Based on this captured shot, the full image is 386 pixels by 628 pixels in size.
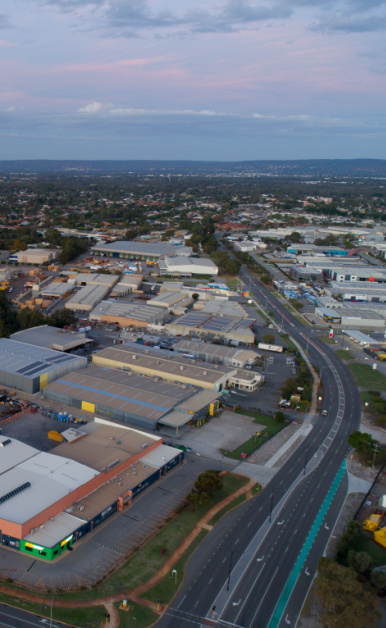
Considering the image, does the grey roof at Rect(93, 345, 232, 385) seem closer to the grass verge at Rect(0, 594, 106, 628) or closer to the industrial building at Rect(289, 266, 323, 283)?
the grass verge at Rect(0, 594, 106, 628)

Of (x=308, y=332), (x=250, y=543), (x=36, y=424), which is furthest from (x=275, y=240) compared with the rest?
(x=250, y=543)

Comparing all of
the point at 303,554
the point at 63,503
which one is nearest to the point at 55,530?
the point at 63,503

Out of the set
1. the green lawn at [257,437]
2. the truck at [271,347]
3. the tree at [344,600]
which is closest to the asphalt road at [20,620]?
the tree at [344,600]

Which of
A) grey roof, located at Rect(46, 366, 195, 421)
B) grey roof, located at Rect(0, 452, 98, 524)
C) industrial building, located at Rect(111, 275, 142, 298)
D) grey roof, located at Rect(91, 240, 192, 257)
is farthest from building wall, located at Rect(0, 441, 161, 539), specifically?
grey roof, located at Rect(91, 240, 192, 257)

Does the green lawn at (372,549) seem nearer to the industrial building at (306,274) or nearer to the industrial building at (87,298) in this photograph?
the industrial building at (87,298)

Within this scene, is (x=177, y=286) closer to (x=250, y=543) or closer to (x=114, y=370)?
(x=114, y=370)

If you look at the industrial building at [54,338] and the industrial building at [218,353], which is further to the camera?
the industrial building at [54,338]

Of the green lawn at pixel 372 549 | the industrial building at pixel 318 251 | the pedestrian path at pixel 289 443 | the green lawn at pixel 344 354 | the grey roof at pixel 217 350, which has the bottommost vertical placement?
the green lawn at pixel 372 549
